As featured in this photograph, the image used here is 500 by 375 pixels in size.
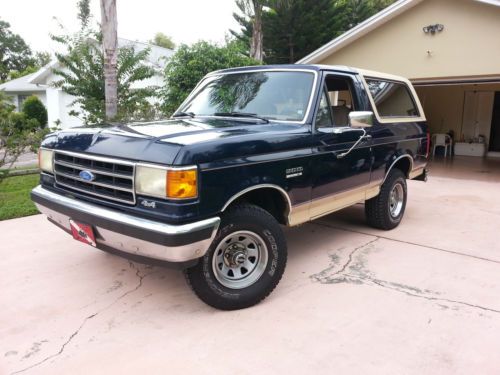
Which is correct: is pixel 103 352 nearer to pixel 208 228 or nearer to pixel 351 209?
pixel 208 228

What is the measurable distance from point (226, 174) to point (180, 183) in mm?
410

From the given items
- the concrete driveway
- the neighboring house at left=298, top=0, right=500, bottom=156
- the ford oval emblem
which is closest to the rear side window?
the concrete driveway

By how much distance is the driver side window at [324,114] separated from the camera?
410 cm

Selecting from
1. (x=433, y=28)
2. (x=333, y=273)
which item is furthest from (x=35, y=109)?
(x=333, y=273)

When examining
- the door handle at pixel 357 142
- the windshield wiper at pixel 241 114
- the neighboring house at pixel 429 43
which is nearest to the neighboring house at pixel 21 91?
the neighboring house at pixel 429 43

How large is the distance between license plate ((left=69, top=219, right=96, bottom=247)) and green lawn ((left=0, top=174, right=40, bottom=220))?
351 centimetres

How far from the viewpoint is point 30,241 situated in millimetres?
5191

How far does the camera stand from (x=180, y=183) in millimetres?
2826

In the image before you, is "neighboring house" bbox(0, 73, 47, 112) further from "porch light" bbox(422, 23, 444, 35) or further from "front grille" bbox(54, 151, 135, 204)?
"front grille" bbox(54, 151, 135, 204)

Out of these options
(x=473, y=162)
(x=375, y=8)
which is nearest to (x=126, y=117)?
(x=473, y=162)

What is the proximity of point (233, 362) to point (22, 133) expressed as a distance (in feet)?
22.9

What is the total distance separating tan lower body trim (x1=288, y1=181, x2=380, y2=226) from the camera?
12.8 feet

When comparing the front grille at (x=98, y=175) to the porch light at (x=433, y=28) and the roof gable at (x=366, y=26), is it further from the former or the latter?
the porch light at (x=433, y=28)

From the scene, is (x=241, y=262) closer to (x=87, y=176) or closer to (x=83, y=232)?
(x=83, y=232)
